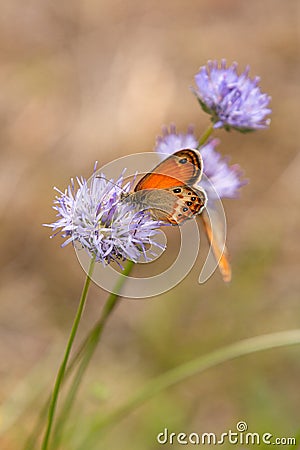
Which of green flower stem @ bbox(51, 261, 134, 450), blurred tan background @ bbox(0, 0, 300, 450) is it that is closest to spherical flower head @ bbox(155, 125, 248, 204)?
green flower stem @ bbox(51, 261, 134, 450)

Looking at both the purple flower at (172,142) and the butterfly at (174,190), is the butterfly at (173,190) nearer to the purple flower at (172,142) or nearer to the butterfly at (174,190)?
the butterfly at (174,190)

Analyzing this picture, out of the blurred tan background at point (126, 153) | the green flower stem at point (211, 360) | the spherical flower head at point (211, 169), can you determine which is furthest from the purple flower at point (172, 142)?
the blurred tan background at point (126, 153)

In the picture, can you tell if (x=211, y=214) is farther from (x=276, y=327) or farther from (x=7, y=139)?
(x=7, y=139)

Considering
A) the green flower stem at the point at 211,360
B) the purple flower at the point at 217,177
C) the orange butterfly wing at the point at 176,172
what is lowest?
the green flower stem at the point at 211,360

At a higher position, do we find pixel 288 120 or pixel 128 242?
pixel 288 120

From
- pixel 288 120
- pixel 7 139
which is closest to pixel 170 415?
pixel 7 139

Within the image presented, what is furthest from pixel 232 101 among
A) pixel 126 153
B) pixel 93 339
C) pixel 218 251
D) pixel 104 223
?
pixel 126 153
